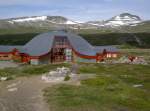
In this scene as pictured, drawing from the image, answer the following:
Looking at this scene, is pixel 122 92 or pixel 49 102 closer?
pixel 49 102

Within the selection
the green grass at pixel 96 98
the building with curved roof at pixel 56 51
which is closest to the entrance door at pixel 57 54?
the building with curved roof at pixel 56 51

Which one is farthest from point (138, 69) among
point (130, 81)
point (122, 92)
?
point (122, 92)

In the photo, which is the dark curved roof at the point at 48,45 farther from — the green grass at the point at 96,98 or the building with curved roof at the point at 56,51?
the green grass at the point at 96,98

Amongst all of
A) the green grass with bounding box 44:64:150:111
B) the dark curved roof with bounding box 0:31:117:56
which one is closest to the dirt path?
the green grass with bounding box 44:64:150:111

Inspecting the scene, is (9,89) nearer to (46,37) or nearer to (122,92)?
(122,92)

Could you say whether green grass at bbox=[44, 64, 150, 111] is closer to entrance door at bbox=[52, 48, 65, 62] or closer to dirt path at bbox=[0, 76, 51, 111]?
dirt path at bbox=[0, 76, 51, 111]

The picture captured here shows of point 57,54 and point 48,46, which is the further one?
point 57,54

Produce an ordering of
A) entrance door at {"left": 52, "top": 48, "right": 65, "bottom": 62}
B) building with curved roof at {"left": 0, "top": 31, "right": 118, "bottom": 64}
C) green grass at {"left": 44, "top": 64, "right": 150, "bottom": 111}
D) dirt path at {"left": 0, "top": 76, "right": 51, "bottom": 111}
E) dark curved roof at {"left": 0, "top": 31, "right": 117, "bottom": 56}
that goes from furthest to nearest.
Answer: entrance door at {"left": 52, "top": 48, "right": 65, "bottom": 62}
dark curved roof at {"left": 0, "top": 31, "right": 117, "bottom": 56}
building with curved roof at {"left": 0, "top": 31, "right": 118, "bottom": 64}
dirt path at {"left": 0, "top": 76, "right": 51, "bottom": 111}
green grass at {"left": 44, "top": 64, "right": 150, "bottom": 111}

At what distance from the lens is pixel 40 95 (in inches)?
1700

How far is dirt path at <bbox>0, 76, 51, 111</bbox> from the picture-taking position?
35375 mm

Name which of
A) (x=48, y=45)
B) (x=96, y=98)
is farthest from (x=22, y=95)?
(x=48, y=45)

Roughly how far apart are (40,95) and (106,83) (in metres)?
12.5

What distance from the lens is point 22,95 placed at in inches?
1704

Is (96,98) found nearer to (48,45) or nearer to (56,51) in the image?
(48,45)
